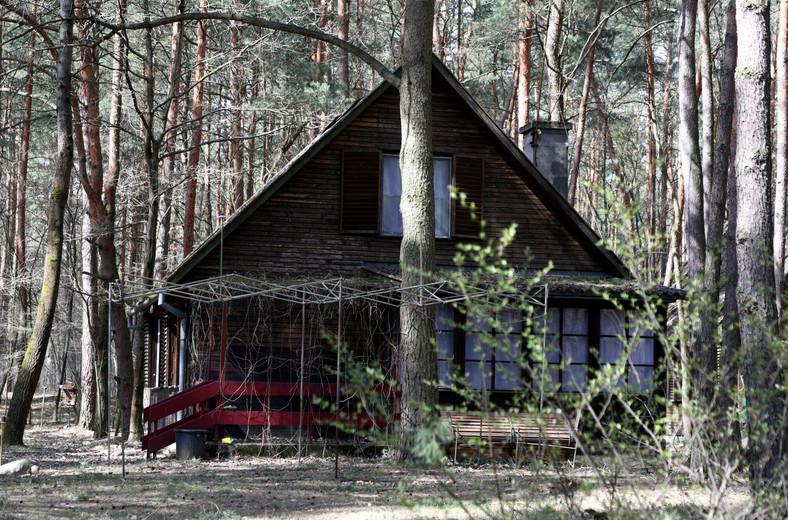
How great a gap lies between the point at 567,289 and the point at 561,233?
2857 millimetres

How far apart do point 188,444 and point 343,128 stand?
6.78 metres

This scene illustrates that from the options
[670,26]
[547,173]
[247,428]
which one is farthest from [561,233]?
[670,26]

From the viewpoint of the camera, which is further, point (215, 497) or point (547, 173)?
point (547, 173)

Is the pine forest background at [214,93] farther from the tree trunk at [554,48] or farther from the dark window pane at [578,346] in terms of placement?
the dark window pane at [578,346]

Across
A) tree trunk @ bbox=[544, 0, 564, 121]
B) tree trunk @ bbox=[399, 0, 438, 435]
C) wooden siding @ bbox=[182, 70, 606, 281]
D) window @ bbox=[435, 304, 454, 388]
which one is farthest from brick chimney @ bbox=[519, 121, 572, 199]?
tree trunk @ bbox=[399, 0, 438, 435]

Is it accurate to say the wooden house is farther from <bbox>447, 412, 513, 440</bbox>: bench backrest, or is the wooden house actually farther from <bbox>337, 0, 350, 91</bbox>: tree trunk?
<bbox>337, 0, 350, 91</bbox>: tree trunk

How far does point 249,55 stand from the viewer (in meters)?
19.7

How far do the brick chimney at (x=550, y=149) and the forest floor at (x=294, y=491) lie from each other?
700cm

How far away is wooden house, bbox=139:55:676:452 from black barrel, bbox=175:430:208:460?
55.7 inches

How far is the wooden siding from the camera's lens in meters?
16.6

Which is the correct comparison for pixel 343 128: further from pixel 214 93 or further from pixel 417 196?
pixel 214 93

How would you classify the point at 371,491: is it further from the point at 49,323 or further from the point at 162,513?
the point at 49,323

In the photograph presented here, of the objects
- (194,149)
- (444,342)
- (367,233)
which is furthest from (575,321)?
(194,149)

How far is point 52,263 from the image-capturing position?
14.4 metres
